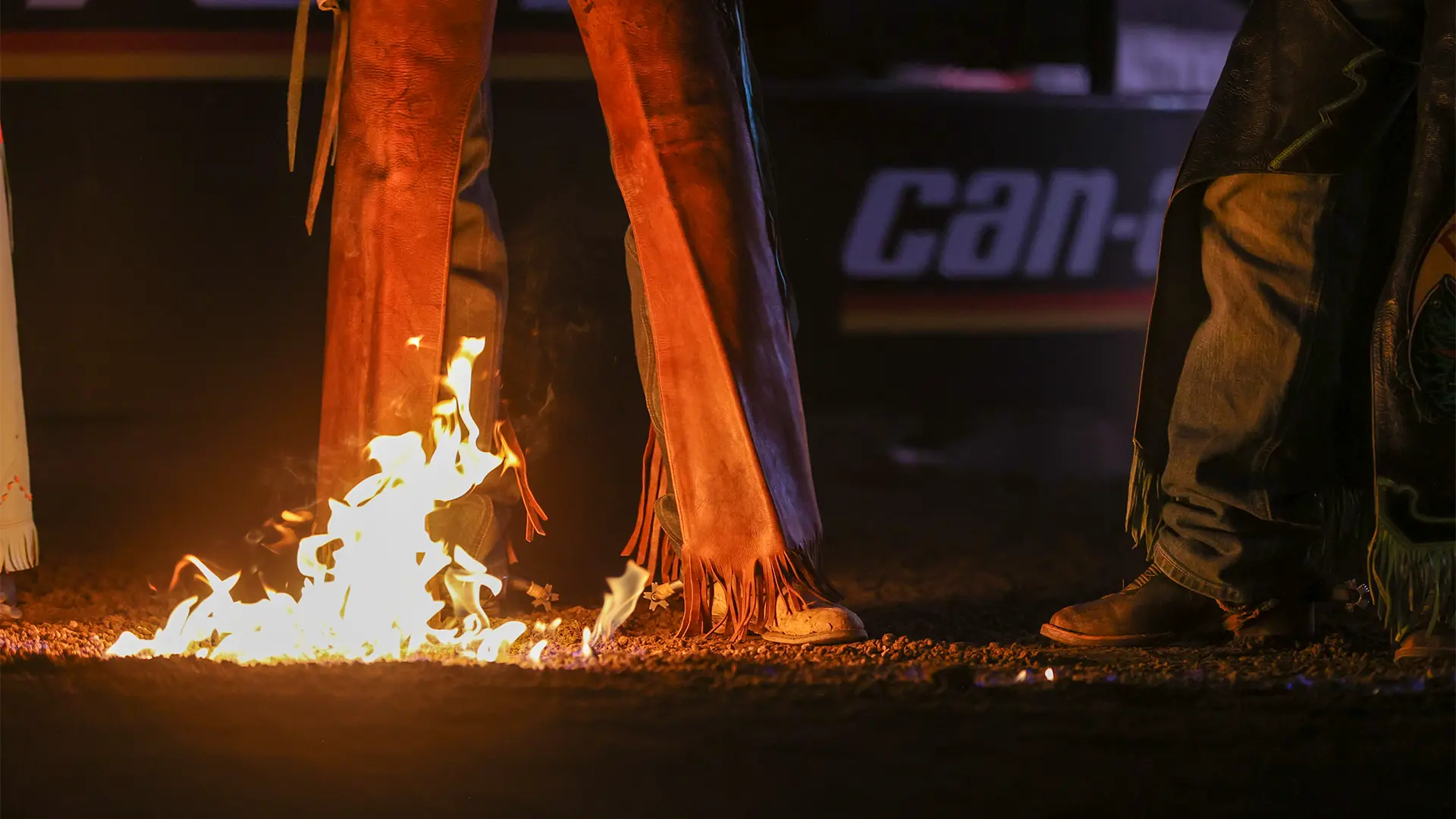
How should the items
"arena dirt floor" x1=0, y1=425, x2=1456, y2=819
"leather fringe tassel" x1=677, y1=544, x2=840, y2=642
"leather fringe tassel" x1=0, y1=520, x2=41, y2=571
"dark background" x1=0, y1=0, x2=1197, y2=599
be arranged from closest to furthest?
1. "arena dirt floor" x1=0, y1=425, x2=1456, y2=819
2. "leather fringe tassel" x1=677, y1=544, x2=840, y2=642
3. "leather fringe tassel" x1=0, y1=520, x2=41, y2=571
4. "dark background" x1=0, y1=0, x2=1197, y2=599

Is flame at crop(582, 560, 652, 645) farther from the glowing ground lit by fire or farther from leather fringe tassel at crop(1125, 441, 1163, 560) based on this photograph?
leather fringe tassel at crop(1125, 441, 1163, 560)

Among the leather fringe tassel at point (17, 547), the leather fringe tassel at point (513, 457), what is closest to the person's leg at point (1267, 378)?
the leather fringe tassel at point (513, 457)

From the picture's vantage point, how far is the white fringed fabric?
1.98 metres

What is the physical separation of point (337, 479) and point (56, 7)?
84.6 inches

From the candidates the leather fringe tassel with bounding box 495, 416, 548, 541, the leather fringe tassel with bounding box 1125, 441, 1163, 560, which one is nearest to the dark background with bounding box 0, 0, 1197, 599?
the leather fringe tassel with bounding box 495, 416, 548, 541

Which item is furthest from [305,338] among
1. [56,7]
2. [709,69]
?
[709,69]

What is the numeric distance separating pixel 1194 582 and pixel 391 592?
1197 millimetres

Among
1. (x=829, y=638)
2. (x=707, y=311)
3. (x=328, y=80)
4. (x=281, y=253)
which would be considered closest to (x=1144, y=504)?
(x=829, y=638)

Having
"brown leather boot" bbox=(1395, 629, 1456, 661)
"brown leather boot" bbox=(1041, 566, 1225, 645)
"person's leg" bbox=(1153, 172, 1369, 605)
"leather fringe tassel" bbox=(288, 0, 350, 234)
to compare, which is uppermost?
"leather fringe tassel" bbox=(288, 0, 350, 234)

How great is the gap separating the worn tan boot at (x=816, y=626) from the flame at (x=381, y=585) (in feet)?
1.28

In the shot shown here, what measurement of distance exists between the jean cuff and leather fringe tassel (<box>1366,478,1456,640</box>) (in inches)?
7.2

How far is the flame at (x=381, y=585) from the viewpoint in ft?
5.67

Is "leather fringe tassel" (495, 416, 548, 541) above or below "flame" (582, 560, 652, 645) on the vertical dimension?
above

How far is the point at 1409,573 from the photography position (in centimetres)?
173
